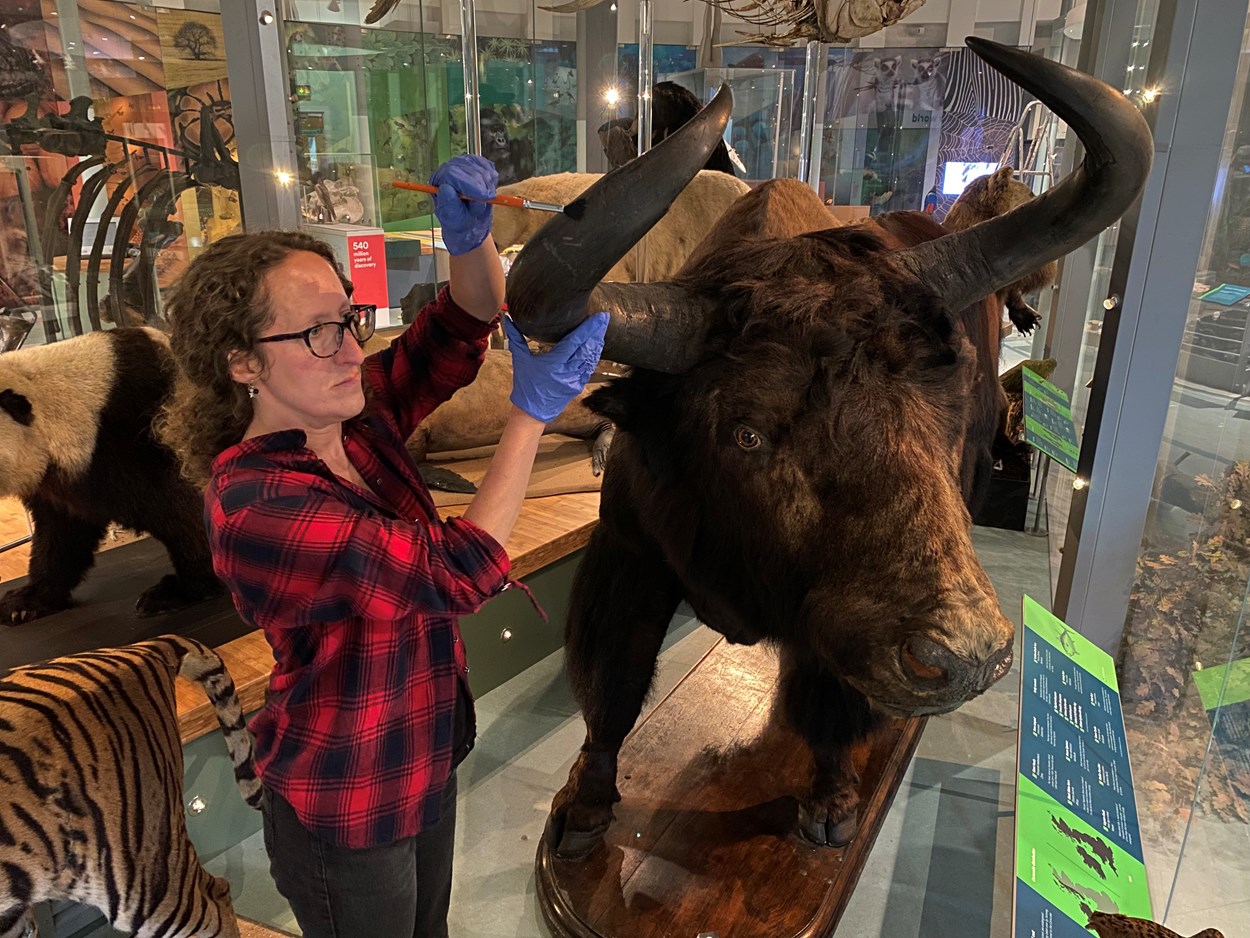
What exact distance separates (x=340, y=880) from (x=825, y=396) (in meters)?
1.11

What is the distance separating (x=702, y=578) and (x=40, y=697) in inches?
51.4

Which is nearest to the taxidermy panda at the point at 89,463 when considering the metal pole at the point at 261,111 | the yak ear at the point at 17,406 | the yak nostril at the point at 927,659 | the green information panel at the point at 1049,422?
the yak ear at the point at 17,406

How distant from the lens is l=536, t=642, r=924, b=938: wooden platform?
6.19 feet

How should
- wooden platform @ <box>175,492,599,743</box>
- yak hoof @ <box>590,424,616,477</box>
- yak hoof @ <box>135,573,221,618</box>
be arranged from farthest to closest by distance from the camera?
yak hoof @ <box>590,424,616,477</box> → yak hoof @ <box>135,573,221,618</box> → wooden platform @ <box>175,492,599,743</box>

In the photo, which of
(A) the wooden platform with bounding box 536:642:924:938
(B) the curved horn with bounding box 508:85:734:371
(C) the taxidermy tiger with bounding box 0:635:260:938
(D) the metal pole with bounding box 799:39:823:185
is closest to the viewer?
(B) the curved horn with bounding box 508:85:734:371

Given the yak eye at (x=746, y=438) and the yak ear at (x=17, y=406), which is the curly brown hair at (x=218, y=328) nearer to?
the yak eye at (x=746, y=438)

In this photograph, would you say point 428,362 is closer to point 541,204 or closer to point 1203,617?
point 541,204

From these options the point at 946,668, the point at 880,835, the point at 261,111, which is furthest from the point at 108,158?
the point at 880,835

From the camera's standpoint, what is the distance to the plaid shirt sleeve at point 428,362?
1.61 m

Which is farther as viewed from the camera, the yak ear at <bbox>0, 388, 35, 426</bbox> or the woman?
the yak ear at <bbox>0, 388, 35, 426</bbox>

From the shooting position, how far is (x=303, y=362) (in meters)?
1.23

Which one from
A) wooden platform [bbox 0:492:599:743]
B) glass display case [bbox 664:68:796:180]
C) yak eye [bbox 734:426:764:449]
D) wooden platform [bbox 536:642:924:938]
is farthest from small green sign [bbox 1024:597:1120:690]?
glass display case [bbox 664:68:796:180]

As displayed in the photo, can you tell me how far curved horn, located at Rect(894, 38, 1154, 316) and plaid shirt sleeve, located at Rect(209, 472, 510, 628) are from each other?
95cm

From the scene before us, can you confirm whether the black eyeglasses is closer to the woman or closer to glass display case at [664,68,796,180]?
the woman
